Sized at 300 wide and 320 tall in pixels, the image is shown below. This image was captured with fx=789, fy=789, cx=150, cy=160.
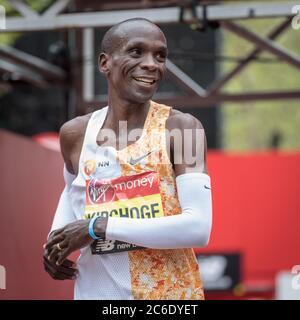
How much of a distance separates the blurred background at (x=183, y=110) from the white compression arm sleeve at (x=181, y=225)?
61.6 inches

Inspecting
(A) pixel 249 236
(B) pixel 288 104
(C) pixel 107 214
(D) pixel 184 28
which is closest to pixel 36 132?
(D) pixel 184 28

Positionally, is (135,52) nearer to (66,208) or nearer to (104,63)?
(104,63)

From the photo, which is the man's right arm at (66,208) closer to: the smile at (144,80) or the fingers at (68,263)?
the fingers at (68,263)

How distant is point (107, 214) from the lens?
258cm

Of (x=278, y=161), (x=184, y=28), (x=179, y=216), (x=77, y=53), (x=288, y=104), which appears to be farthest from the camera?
(x=288, y=104)

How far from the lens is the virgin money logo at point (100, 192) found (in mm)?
2585

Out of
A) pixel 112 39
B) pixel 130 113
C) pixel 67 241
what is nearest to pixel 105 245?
pixel 67 241

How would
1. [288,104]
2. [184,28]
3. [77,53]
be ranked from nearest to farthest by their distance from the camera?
1. [77,53]
2. [184,28]
3. [288,104]

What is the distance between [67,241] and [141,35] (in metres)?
0.71

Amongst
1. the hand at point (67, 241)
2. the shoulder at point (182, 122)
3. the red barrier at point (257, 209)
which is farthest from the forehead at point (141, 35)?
the red barrier at point (257, 209)

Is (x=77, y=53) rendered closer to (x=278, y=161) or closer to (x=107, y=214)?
(x=278, y=161)

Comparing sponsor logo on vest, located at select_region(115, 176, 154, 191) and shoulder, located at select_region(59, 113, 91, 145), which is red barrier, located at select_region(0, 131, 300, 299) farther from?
sponsor logo on vest, located at select_region(115, 176, 154, 191)
